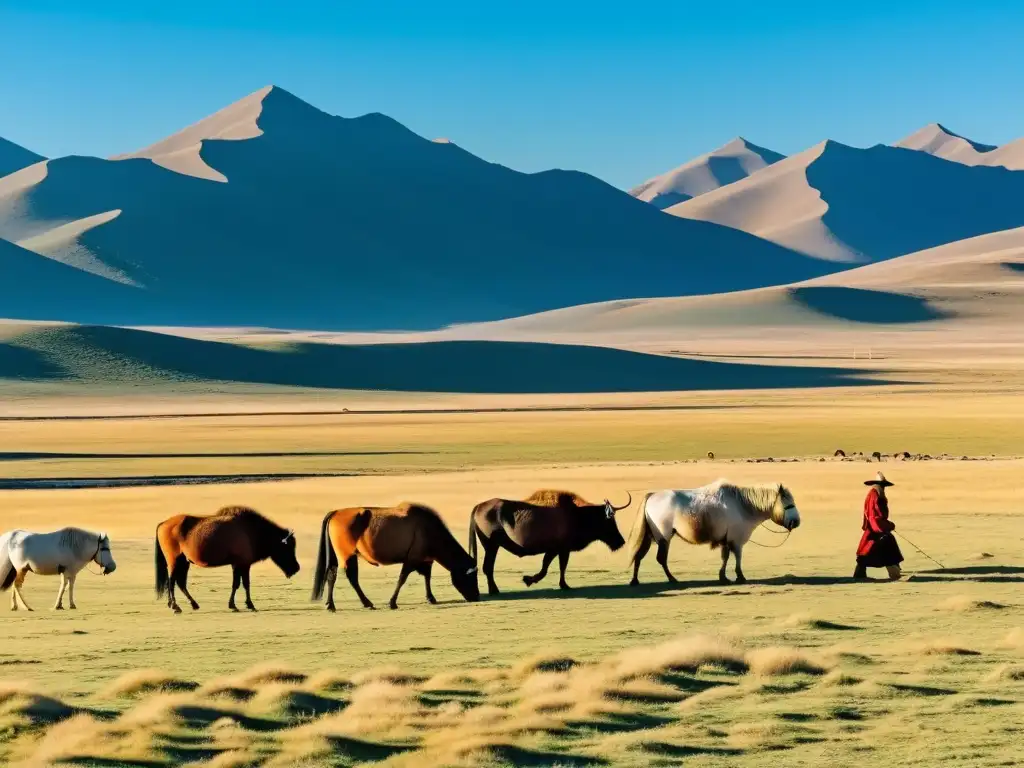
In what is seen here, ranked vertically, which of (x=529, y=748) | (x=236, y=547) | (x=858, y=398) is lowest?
(x=529, y=748)

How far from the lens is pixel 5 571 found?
1727 centimetres

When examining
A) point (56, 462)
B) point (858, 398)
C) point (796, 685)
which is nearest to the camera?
point (796, 685)

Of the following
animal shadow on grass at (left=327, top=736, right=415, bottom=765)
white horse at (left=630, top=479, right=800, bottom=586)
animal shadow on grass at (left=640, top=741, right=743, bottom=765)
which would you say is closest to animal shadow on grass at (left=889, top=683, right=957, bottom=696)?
animal shadow on grass at (left=640, top=741, right=743, bottom=765)

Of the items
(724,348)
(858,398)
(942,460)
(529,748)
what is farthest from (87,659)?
(724,348)

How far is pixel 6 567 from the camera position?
17250 mm

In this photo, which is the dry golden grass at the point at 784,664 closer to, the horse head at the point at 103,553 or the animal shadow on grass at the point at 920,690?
the animal shadow on grass at the point at 920,690

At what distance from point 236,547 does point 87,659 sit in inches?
130

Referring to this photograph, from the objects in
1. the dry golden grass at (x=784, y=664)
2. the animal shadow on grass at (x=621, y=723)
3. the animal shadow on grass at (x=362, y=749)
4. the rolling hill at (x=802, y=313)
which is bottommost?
the animal shadow on grass at (x=362, y=749)

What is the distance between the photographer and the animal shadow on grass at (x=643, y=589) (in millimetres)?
17641

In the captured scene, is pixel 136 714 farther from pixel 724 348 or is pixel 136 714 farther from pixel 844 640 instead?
pixel 724 348

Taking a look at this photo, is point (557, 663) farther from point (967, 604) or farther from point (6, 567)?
point (6, 567)

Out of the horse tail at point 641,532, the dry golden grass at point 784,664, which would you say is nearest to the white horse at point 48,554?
the horse tail at point 641,532

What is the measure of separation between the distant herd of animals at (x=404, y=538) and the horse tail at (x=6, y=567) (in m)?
0.01

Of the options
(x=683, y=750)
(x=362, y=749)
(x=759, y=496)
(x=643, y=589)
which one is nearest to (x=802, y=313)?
(x=759, y=496)
